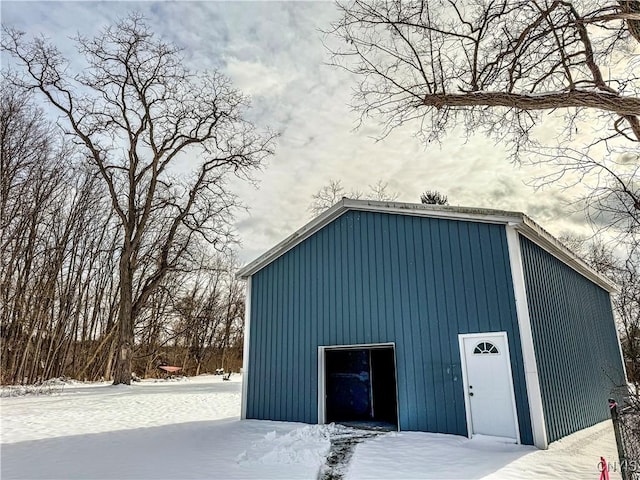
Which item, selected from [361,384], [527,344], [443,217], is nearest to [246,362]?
[361,384]

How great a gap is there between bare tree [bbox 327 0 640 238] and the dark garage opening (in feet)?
21.2

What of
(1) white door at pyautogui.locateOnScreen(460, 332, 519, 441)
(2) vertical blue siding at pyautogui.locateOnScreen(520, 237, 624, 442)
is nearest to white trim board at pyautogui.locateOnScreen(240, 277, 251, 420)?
(1) white door at pyautogui.locateOnScreen(460, 332, 519, 441)

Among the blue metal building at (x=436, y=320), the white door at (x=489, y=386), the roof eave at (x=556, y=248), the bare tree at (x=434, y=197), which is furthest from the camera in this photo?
the bare tree at (x=434, y=197)

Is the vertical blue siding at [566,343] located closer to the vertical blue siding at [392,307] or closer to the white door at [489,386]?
the white door at [489,386]

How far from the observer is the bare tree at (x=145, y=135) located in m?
14.8

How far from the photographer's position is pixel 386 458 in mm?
5500

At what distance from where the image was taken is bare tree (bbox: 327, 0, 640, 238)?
4.93m

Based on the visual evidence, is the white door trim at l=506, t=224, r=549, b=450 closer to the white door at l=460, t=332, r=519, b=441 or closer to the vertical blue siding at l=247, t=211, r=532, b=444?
the vertical blue siding at l=247, t=211, r=532, b=444

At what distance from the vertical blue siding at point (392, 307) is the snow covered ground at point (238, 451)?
1.85 feet

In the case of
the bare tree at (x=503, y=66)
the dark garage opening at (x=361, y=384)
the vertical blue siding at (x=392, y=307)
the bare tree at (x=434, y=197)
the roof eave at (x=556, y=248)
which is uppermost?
the bare tree at (x=434, y=197)

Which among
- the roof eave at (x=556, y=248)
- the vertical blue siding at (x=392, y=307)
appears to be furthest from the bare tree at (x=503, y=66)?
the vertical blue siding at (x=392, y=307)

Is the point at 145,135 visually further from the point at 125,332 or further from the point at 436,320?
the point at 436,320

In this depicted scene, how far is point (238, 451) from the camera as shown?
5.92 m

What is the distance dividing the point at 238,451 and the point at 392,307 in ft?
11.4
